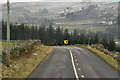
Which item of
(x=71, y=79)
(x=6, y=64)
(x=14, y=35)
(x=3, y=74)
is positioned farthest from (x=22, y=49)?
(x=14, y=35)

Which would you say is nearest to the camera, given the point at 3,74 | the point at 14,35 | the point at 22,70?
the point at 3,74

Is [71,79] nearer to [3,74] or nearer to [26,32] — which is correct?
[3,74]

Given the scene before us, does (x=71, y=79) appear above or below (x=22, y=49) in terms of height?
below

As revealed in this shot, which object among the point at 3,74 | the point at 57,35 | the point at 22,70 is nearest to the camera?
the point at 3,74

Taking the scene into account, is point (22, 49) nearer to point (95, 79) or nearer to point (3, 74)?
point (3, 74)

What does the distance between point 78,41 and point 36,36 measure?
26.8 meters

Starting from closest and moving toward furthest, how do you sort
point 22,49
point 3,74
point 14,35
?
point 3,74
point 22,49
point 14,35

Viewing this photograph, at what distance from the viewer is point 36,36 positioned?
118 metres

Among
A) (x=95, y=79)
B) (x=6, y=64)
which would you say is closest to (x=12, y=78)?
(x=6, y=64)

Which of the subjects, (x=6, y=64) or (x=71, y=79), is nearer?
(x=71, y=79)

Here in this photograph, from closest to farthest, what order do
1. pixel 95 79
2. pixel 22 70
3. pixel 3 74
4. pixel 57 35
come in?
pixel 95 79 < pixel 3 74 < pixel 22 70 < pixel 57 35

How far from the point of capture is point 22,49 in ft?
80.4

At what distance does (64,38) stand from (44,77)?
10591cm

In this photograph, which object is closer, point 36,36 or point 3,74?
point 3,74
